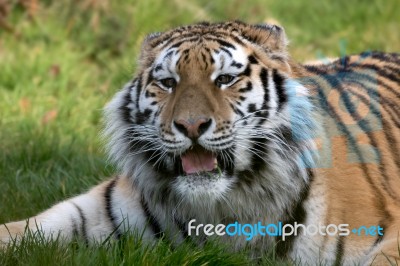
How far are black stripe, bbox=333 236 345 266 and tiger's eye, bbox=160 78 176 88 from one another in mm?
884

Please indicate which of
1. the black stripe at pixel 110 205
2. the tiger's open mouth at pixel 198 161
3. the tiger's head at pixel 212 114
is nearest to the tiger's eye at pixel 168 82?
the tiger's head at pixel 212 114

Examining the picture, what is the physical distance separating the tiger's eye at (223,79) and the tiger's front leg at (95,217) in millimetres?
642

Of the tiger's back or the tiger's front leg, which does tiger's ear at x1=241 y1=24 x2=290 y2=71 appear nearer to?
the tiger's back

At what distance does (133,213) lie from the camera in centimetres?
370

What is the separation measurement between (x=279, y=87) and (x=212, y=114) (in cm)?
38

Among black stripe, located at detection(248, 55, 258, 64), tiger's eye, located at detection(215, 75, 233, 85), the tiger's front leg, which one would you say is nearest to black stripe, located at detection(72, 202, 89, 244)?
the tiger's front leg

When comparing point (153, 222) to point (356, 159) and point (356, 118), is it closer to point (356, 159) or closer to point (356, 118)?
point (356, 159)

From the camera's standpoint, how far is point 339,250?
342cm

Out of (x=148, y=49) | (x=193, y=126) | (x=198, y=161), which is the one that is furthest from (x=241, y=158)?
(x=148, y=49)

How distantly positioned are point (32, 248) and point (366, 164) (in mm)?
1417

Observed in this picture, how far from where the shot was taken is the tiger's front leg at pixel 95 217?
12.0 ft

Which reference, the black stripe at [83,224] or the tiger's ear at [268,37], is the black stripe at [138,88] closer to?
the tiger's ear at [268,37]

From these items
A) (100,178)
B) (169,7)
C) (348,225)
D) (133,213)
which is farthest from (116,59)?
(348,225)

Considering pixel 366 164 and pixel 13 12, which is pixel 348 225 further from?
pixel 13 12
